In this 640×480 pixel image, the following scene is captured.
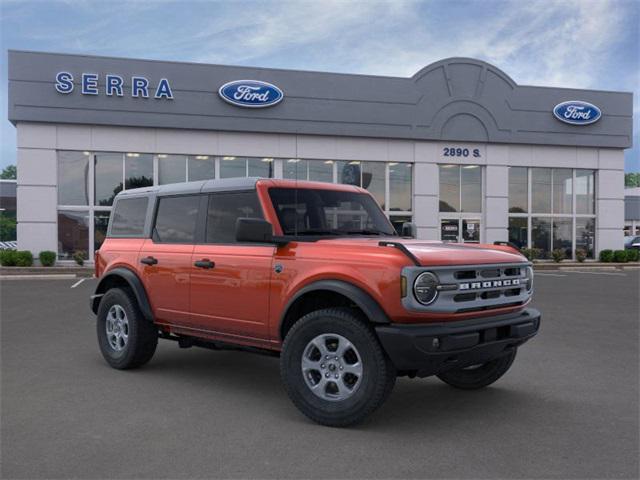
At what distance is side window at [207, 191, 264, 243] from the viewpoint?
5.58 meters

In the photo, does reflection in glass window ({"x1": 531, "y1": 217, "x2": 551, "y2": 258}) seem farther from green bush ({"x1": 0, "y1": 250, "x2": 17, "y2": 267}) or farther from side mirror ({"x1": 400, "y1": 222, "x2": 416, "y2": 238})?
side mirror ({"x1": 400, "y1": 222, "x2": 416, "y2": 238})

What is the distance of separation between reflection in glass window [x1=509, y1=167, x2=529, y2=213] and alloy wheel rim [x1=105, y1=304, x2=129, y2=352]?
24.5m

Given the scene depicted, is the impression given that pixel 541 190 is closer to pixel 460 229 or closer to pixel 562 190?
pixel 562 190

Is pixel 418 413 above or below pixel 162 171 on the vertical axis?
below

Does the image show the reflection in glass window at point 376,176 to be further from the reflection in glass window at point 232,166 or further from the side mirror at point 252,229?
the side mirror at point 252,229

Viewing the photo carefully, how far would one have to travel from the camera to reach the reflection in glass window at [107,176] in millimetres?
23859

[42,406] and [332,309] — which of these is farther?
[42,406]

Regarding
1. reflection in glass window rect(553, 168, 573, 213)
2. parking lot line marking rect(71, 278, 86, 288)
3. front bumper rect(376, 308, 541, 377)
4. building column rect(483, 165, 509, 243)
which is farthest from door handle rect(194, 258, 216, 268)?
reflection in glass window rect(553, 168, 573, 213)

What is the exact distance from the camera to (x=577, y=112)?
2873cm

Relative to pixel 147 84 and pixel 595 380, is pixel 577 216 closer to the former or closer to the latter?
pixel 147 84

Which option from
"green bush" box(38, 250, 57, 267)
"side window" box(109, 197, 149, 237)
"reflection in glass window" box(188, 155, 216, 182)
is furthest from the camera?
"reflection in glass window" box(188, 155, 216, 182)

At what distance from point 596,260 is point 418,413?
27847mm

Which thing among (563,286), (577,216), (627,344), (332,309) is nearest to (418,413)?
(332,309)

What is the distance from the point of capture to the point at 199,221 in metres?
6.03
